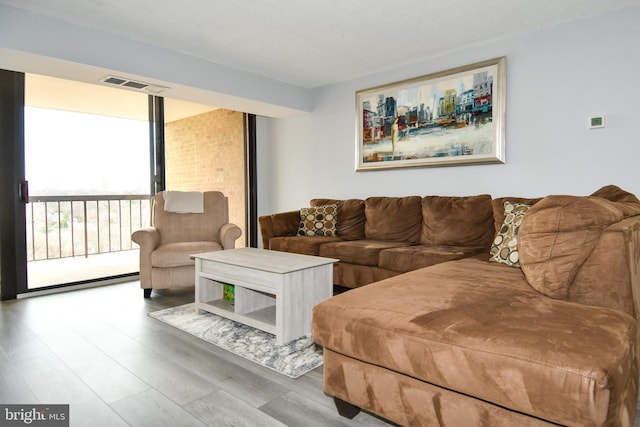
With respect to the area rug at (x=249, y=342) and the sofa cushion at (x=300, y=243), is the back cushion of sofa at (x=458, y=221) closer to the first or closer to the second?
the sofa cushion at (x=300, y=243)

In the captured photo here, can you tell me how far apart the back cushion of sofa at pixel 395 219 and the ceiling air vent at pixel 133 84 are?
2.43 m

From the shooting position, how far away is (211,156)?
19.3 feet

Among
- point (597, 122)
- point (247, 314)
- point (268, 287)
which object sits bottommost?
point (247, 314)

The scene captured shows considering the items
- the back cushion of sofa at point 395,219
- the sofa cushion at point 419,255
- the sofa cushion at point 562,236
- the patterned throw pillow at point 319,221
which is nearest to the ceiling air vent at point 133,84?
the patterned throw pillow at point 319,221

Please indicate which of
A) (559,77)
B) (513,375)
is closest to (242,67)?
(559,77)

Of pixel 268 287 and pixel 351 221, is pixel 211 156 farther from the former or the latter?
pixel 268 287

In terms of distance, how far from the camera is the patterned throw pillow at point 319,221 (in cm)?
413

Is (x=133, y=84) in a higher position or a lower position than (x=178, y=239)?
higher

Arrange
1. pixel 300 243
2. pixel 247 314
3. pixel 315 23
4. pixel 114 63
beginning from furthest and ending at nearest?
pixel 300 243
pixel 114 63
pixel 315 23
pixel 247 314

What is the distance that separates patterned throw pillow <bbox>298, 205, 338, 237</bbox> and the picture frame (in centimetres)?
66

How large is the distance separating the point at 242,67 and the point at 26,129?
2.14m

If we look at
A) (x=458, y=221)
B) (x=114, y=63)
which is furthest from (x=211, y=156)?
(x=458, y=221)

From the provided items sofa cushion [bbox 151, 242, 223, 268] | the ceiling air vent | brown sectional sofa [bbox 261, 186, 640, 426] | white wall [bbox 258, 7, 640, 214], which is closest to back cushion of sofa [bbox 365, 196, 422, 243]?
white wall [bbox 258, 7, 640, 214]

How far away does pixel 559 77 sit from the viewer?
3.12 metres
